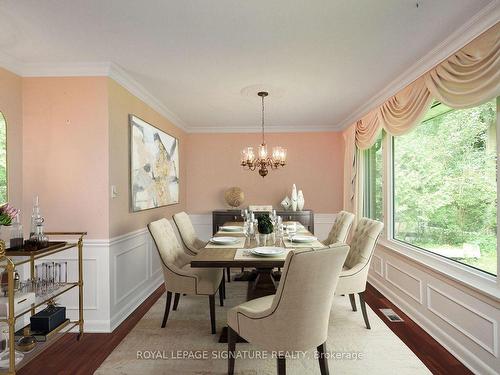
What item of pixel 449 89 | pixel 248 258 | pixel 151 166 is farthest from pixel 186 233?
pixel 449 89

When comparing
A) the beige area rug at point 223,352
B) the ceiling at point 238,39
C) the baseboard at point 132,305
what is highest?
the ceiling at point 238,39

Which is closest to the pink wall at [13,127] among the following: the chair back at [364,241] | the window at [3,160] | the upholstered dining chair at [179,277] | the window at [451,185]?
the window at [3,160]

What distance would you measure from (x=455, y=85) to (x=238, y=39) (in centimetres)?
171

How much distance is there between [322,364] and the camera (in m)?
1.90

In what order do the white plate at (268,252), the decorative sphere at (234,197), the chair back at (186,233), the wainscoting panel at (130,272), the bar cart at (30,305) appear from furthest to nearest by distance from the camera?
the decorative sphere at (234,197) → the chair back at (186,233) → the wainscoting panel at (130,272) → the white plate at (268,252) → the bar cart at (30,305)

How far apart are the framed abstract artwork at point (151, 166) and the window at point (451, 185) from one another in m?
3.14

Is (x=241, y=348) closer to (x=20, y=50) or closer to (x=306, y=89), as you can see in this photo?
(x=306, y=89)

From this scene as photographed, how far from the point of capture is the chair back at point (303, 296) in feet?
5.18

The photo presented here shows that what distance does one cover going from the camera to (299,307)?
165 centimetres

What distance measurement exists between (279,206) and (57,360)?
3.94 metres

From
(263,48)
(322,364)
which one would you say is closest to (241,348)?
(322,364)

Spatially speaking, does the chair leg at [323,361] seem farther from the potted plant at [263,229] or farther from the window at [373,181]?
the window at [373,181]

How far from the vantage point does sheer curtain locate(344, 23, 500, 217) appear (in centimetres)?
189

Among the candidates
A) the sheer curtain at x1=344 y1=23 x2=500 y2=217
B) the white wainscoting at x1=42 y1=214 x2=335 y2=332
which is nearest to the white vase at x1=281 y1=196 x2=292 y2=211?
the sheer curtain at x1=344 y1=23 x2=500 y2=217
